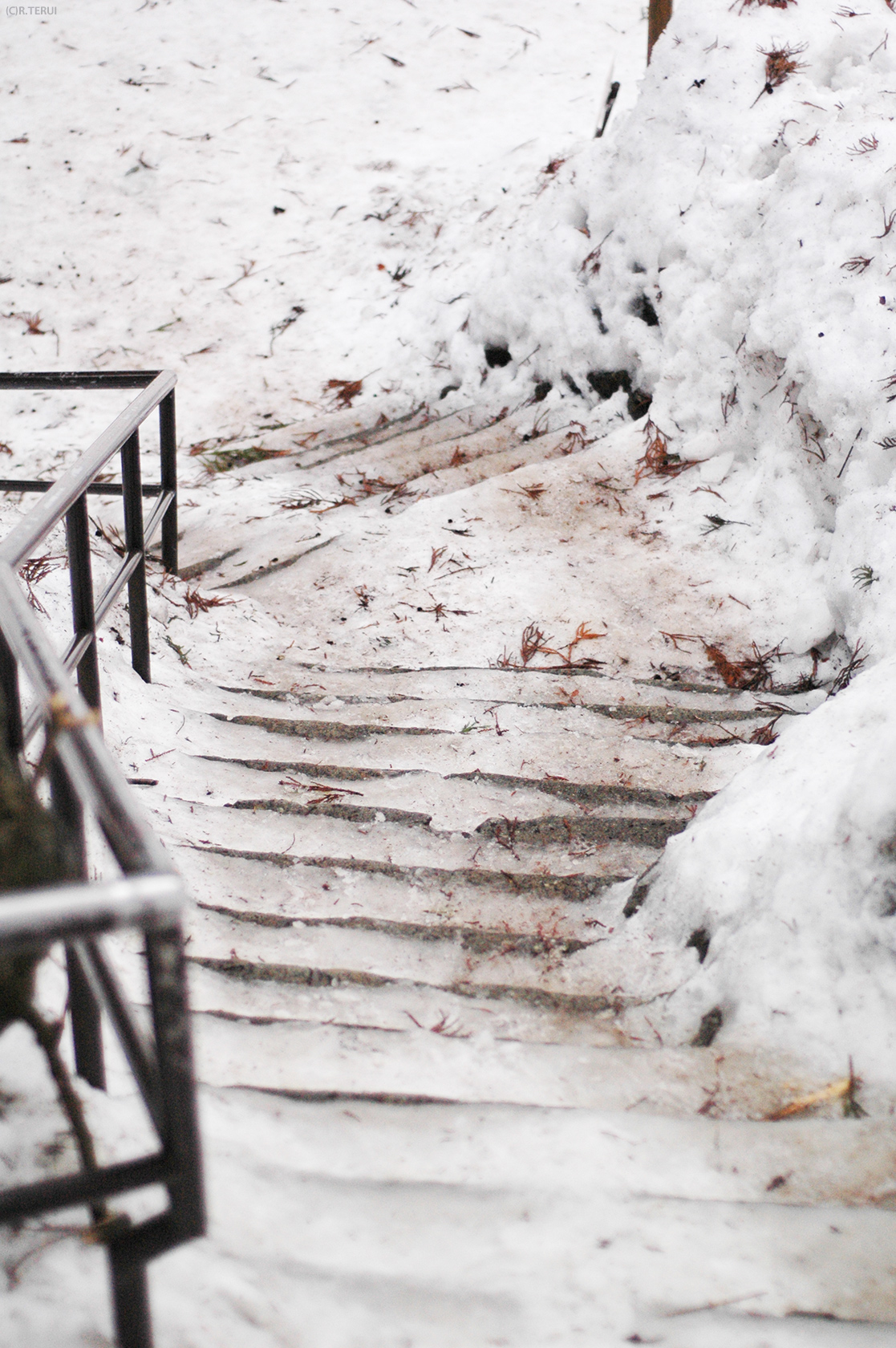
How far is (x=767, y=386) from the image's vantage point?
482 centimetres

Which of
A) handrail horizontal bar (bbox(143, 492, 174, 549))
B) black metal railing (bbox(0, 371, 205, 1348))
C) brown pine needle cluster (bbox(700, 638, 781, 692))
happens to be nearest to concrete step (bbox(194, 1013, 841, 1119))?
black metal railing (bbox(0, 371, 205, 1348))

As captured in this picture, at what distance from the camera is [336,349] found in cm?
759

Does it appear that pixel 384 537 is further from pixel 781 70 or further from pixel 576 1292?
pixel 576 1292

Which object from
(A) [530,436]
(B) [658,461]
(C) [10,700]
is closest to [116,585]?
(C) [10,700]

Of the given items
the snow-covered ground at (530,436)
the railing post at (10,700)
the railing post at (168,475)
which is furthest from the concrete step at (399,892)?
the railing post at (168,475)

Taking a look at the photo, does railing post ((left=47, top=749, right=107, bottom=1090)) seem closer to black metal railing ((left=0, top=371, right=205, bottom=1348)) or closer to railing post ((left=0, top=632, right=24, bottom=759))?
black metal railing ((left=0, top=371, right=205, bottom=1348))

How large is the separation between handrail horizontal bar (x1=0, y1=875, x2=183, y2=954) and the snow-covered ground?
99 cm

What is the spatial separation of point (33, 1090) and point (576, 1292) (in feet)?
3.79

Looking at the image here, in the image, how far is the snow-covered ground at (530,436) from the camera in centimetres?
200

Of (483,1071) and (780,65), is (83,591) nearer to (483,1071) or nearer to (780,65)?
(483,1071)

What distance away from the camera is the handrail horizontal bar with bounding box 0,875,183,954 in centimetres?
115

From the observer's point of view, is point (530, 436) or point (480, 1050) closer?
point (480, 1050)

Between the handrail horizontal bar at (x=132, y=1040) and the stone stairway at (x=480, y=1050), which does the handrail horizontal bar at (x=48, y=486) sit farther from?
the handrail horizontal bar at (x=132, y=1040)

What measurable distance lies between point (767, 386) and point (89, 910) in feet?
14.7
